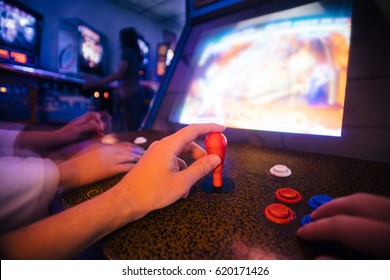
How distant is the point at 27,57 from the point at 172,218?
125 inches

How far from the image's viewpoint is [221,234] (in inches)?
10.3

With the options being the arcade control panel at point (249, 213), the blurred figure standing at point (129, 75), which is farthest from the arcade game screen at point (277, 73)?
the blurred figure standing at point (129, 75)

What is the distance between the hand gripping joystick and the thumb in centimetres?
1

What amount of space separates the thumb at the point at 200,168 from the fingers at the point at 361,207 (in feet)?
0.58

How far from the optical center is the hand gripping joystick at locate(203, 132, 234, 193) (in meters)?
0.39

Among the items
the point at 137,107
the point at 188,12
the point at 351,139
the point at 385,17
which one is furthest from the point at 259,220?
the point at 137,107

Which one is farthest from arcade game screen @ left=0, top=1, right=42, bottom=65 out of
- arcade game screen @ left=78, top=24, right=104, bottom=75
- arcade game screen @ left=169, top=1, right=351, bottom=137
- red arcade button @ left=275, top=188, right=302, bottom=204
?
red arcade button @ left=275, top=188, right=302, bottom=204

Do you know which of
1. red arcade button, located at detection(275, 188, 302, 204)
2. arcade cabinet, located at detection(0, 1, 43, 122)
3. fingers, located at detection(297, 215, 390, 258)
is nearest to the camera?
fingers, located at detection(297, 215, 390, 258)

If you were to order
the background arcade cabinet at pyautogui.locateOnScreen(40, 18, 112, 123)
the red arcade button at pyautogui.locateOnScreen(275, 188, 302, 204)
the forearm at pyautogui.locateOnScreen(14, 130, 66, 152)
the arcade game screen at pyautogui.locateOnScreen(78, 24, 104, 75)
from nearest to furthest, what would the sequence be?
the red arcade button at pyautogui.locateOnScreen(275, 188, 302, 204) < the forearm at pyautogui.locateOnScreen(14, 130, 66, 152) < the background arcade cabinet at pyautogui.locateOnScreen(40, 18, 112, 123) < the arcade game screen at pyautogui.locateOnScreen(78, 24, 104, 75)

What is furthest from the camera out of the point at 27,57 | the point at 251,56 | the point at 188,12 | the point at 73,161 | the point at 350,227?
the point at 27,57

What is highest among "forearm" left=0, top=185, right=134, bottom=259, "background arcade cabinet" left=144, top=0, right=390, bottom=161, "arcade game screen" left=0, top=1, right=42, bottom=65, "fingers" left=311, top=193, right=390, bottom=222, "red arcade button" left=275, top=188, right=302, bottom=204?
"arcade game screen" left=0, top=1, right=42, bottom=65

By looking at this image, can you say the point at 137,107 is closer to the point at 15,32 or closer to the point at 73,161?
the point at 15,32

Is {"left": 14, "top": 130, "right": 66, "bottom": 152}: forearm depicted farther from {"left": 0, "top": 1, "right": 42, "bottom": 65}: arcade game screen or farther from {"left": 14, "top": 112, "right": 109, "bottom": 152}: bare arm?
{"left": 0, "top": 1, "right": 42, "bottom": 65}: arcade game screen
